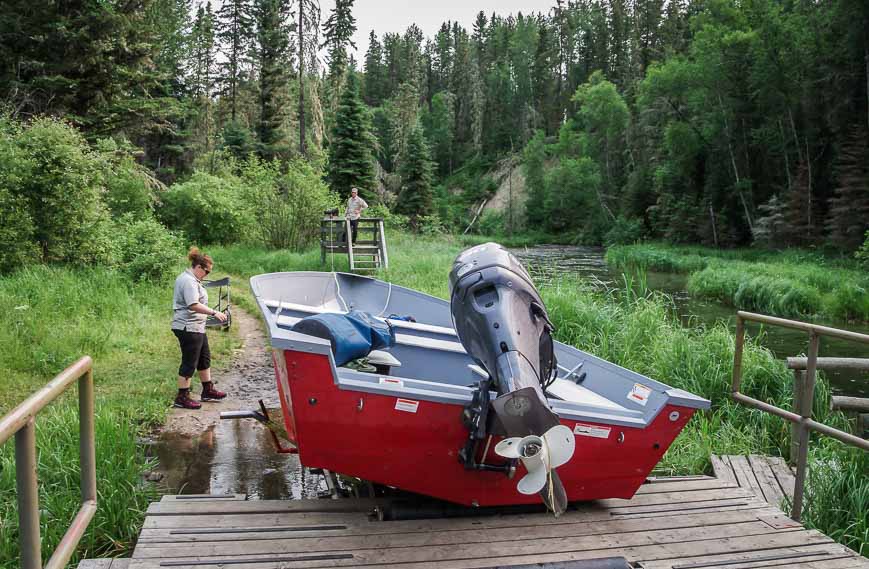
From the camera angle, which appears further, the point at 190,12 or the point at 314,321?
the point at 190,12

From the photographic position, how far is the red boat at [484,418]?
3268 millimetres

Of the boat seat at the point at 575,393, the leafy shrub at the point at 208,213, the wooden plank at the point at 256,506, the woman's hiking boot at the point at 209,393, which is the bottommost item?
the woman's hiking boot at the point at 209,393

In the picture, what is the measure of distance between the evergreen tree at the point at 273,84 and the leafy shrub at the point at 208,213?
1277 cm

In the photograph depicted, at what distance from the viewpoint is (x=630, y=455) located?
403 cm

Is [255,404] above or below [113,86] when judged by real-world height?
below

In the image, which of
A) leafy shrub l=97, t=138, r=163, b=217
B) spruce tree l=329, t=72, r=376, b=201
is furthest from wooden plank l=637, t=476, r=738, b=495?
spruce tree l=329, t=72, r=376, b=201

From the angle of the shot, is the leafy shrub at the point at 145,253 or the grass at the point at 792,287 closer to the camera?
the leafy shrub at the point at 145,253

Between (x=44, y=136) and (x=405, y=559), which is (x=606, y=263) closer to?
(x=44, y=136)

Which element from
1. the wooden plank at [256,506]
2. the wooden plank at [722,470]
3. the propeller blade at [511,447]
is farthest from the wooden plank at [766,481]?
the wooden plank at [256,506]

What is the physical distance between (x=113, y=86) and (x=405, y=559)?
1724 centimetres

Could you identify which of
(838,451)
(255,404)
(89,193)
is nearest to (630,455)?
(838,451)

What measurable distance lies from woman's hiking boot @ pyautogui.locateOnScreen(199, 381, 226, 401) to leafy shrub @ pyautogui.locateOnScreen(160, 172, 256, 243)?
15217 mm

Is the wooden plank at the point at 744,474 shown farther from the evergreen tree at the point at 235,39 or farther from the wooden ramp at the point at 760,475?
the evergreen tree at the point at 235,39

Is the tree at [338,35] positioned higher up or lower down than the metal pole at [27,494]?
higher up
